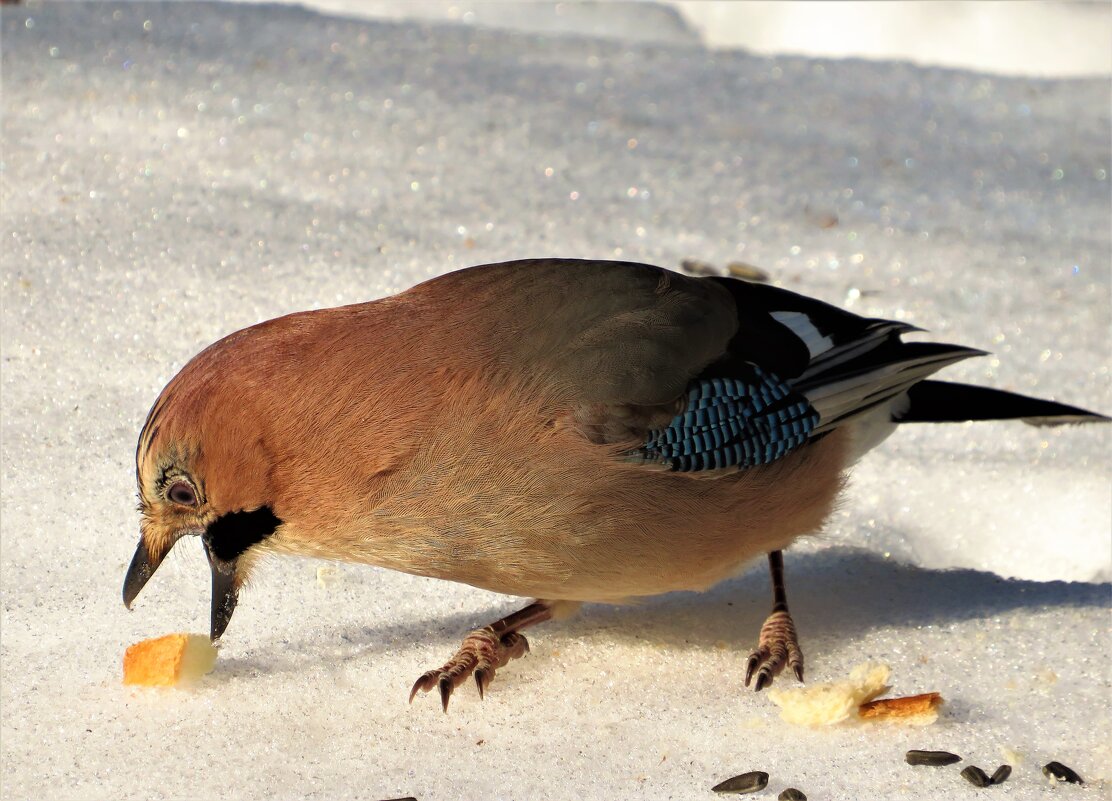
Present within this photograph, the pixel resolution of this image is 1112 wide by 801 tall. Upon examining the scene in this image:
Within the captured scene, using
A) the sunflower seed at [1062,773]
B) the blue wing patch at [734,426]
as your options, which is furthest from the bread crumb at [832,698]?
the blue wing patch at [734,426]

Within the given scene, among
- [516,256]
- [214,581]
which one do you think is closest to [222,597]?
[214,581]

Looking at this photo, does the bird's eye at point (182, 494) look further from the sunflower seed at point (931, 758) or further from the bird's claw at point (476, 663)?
the sunflower seed at point (931, 758)

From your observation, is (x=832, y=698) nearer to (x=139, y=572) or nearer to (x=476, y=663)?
(x=476, y=663)

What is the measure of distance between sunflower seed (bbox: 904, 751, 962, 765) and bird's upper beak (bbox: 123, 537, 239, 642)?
1628mm

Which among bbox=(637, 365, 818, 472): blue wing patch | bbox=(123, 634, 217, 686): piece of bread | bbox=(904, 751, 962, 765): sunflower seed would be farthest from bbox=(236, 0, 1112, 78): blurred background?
bbox=(904, 751, 962, 765): sunflower seed

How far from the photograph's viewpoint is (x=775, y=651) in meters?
3.63

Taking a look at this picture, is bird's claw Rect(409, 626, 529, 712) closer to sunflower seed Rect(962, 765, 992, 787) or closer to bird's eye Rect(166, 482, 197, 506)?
bird's eye Rect(166, 482, 197, 506)

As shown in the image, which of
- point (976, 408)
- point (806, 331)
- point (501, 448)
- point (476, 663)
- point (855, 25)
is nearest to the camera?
point (501, 448)

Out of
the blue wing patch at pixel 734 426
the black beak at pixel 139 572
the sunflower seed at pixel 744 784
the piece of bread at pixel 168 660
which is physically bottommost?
the sunflower seed at pixel 744 784

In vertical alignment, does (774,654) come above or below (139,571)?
below

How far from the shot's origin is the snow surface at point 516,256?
10.8ft

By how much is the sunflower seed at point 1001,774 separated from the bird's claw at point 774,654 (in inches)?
22.6

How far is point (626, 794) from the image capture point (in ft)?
10.1

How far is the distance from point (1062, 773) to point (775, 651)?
76 centimetres
